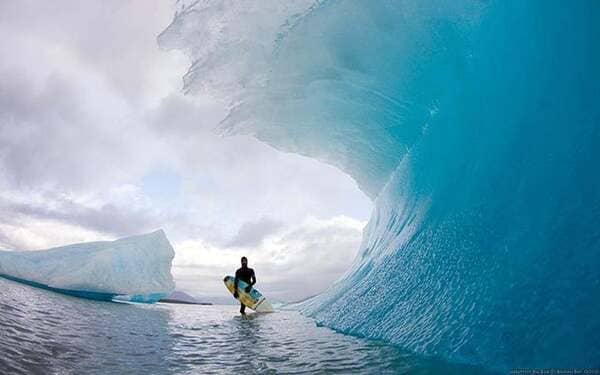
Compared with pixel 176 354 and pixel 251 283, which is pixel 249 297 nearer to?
pixel 251 283

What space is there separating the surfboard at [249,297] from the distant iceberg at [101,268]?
158 inches

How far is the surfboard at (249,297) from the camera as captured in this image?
11.6m

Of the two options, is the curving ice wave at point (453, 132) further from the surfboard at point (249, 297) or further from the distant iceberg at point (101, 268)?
the distant iceberg at point (101, 268)

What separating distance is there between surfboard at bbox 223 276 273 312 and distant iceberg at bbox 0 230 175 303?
4025 mm

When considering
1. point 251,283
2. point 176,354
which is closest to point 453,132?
point 176,354

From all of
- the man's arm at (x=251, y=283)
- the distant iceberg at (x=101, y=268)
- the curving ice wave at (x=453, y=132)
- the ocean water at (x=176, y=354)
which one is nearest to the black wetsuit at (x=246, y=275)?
the man's arm at (x=251, y=283)

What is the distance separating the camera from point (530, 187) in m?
3.69

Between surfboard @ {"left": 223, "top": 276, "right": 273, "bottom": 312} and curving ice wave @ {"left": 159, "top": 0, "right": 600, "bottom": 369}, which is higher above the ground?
curving ice wave @ {"left": 159, "top": 0, "right": 600, "bottom": 369}

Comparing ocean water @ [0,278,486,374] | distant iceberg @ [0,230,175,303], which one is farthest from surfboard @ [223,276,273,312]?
ocean water @ [0,278,486,374]

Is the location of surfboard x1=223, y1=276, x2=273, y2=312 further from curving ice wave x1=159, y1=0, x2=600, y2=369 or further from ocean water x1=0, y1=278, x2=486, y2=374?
ocean water x1=0, y1=278, x2=486, y2=374

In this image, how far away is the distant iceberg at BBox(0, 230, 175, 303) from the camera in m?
12.5

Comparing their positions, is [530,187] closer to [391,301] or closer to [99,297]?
[391,301]

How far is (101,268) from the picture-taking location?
1295 centimetres

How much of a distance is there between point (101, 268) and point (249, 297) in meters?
5.21
